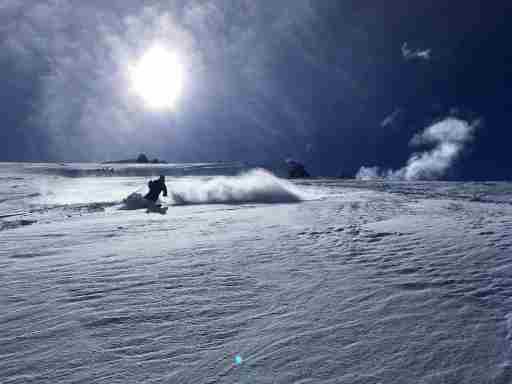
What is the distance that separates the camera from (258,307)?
9.84 ft

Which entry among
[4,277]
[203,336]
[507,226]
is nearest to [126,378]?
[203,336]

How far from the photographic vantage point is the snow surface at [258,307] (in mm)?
2066

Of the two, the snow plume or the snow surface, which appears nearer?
the snow surface

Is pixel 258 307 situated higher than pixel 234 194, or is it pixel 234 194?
pixel 234 194

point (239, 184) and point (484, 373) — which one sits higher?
point (239, 184)

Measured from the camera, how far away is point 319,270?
407cm

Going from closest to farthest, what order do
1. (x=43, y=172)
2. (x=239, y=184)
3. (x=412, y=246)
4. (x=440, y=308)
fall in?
(x=440, y=308)
(x=412, y=246)
(x=239, y=184)
(x=43, y=172)

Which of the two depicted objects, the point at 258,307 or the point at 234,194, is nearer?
the point at 258,307

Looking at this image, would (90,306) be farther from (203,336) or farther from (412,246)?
(412,246)

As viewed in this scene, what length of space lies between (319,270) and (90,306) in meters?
2.75

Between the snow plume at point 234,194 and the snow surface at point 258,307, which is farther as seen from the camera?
the snow plume at point 234,194

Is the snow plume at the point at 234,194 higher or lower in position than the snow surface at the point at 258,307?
higher

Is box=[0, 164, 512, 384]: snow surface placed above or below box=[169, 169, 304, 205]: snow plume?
below

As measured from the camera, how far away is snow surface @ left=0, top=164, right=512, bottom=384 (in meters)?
2.07
